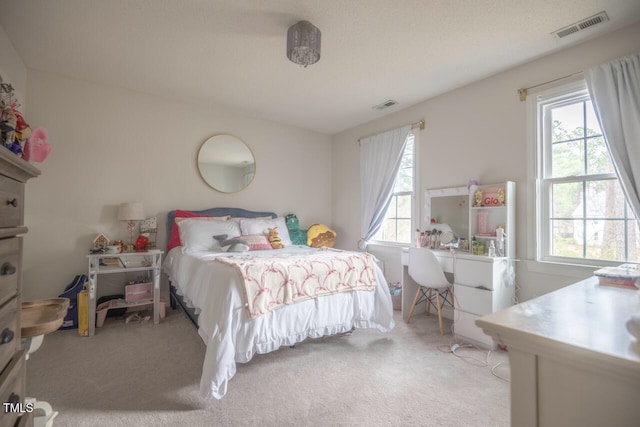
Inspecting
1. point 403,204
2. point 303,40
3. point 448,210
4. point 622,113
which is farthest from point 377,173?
point 622,113

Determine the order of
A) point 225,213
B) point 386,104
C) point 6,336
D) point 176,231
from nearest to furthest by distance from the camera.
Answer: point 6,336, point 176,231, point 386,104, point 225,213

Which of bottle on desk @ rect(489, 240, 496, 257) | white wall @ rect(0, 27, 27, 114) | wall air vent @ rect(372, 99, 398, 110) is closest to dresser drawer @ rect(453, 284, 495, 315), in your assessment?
bottle on desk @ rect(489, 240, 496, 257)

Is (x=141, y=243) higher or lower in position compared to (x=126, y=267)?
higher

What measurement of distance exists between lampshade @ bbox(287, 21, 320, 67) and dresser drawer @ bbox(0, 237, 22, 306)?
1.91 metres

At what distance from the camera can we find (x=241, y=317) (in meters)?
1.94

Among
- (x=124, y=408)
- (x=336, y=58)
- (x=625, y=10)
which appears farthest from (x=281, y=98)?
(x=124, y=408)

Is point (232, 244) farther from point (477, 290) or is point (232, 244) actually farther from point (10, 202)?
point (477, 290)

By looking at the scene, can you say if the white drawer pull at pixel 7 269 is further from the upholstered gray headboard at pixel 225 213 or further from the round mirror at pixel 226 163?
the round mirror at pixel 226 163

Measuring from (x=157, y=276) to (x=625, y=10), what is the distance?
14.4 ft

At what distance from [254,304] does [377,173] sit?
A: 2.73 metres

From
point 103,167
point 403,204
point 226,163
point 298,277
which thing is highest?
point 226,163

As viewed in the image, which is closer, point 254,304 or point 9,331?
point 9,331

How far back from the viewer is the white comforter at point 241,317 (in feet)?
5.86

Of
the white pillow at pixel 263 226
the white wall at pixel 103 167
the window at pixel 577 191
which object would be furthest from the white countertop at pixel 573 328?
the white wall at pixel 103 167
